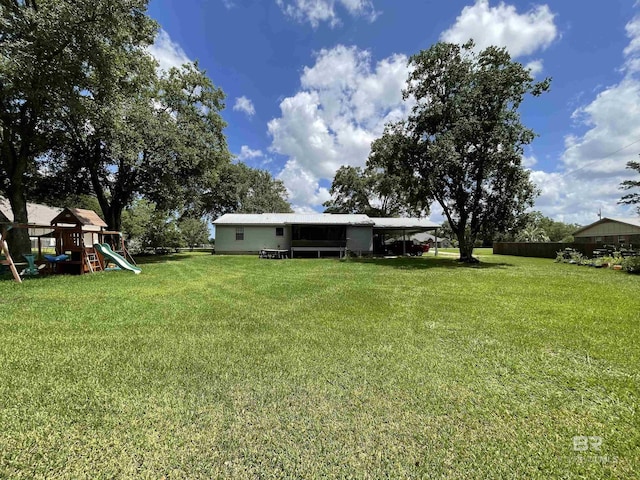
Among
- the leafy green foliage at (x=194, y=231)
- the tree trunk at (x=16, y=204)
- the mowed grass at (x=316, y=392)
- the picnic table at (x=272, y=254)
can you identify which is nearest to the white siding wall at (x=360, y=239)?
the picnic table at (x=272, y=254)

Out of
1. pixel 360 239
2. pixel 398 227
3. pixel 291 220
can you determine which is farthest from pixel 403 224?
pixel 291 220

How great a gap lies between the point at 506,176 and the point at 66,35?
19920mm

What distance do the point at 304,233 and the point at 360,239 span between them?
171 inches

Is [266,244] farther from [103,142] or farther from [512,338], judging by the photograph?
[512,338]

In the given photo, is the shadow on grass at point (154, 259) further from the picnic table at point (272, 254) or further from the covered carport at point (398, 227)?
the covered carport at point (398, 227)

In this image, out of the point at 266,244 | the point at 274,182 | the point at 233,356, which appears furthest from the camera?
the point at 274,182

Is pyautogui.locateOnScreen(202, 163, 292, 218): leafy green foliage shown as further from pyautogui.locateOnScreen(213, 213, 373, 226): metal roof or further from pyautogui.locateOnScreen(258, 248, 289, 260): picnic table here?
pyautogui.locateOnScreen(258, 248, 289, 260): picnic table

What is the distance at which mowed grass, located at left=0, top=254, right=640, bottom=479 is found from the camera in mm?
2018

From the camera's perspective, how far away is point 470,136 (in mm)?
15789

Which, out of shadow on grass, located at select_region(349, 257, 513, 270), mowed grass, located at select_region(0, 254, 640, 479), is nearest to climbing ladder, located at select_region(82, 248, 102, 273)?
mowed grass, located at select_region(0, 254, 640, 479)

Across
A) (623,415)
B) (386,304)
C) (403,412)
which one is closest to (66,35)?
(386,304)

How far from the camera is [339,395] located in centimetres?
283

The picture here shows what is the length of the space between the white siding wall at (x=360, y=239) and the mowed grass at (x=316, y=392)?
16974 mm

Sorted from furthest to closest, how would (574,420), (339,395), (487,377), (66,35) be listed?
(66,35) < (487,377) < (339,395) < (574,420)
